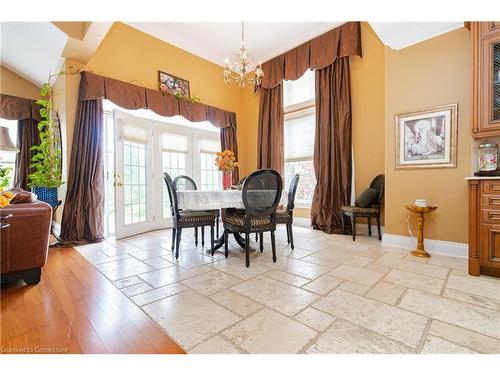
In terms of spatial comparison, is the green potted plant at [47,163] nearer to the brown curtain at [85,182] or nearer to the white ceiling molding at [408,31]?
the brown curtain at [85,182]

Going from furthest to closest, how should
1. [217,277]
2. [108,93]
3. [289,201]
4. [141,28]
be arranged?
[141,28], [108,93], [289,201], [217,277]

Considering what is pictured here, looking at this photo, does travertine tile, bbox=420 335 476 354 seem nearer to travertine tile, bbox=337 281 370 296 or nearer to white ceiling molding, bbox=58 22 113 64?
travertine tile, bbox=337 281 370 296

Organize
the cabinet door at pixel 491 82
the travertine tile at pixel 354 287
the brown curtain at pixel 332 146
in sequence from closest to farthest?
1. the travertine tile at pixel 354 287
2. the cabinet door at pixel 491 82
3. the brown curtain at pixel 332 146

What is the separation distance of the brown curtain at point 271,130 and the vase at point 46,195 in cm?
365

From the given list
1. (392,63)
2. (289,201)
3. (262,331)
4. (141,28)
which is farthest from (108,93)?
(392,63)

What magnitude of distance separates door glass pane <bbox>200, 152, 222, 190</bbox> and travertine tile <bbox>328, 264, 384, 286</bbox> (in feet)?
11.7

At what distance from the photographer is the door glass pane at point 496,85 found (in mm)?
2178

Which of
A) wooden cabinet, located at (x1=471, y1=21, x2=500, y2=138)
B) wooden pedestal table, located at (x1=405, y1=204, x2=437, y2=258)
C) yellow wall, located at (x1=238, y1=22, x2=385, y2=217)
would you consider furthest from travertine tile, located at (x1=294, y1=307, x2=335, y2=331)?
yellow wall, located at (x1=238, y1=22, x2=385, y2=217)

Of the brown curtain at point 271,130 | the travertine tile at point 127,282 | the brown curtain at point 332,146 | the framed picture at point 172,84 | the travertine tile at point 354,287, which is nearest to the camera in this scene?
the travertine tile at point 354,287

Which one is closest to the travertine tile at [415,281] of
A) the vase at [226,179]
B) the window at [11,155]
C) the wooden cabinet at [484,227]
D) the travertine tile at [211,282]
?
the wooden cabinet at [484,227]

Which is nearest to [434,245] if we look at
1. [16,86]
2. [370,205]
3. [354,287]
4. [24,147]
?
[370,205]

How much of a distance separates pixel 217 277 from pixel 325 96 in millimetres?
3606
